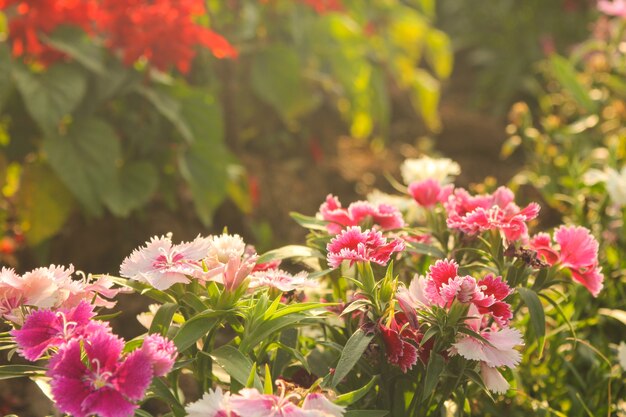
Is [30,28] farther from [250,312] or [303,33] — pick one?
[250,312]

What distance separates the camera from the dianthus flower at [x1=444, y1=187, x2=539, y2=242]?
1117mm

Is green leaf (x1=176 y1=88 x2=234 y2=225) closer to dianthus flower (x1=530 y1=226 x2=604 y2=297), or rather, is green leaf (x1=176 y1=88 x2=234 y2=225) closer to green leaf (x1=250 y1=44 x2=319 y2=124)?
green leaf (x1=250 y1=44 x2=319 y2=124)

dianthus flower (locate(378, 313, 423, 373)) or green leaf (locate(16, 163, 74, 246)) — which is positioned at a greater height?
dianthus flower (locate(378, 313, 423, 373))

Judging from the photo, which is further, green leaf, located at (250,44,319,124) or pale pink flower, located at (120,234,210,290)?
green leaf, located at (250,44,319,124)

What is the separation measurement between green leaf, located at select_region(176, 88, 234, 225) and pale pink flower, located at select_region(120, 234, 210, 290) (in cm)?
128

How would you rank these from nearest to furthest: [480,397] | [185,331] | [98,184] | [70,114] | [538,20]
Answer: [185,331]
[480,397]
[98,184]
[70,114]
[538,20]

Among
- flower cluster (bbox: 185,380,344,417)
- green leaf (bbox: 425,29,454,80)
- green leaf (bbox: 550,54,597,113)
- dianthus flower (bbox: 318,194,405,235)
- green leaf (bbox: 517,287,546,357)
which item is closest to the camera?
flower cluster (bbox: 185,380,344,417)

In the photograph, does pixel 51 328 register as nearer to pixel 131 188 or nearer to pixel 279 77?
pixel 131 188

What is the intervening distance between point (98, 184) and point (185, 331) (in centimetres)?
125

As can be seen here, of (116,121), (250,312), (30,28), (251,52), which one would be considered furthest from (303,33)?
(250,312)

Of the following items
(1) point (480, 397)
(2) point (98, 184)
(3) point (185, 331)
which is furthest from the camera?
(2) point (98, 184)

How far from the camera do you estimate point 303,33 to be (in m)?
3.04

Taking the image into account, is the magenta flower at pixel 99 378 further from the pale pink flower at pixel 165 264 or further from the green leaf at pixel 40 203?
the green leaf at pixel 40 203

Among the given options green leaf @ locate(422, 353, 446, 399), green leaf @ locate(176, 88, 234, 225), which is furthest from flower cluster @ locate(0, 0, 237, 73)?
green leaf @ locate(422, 353, 446, 399)
